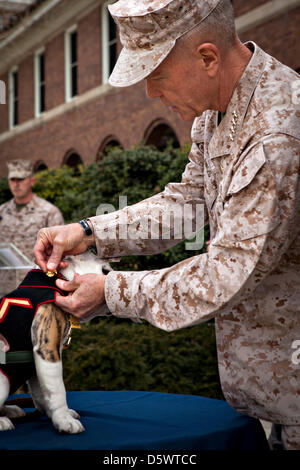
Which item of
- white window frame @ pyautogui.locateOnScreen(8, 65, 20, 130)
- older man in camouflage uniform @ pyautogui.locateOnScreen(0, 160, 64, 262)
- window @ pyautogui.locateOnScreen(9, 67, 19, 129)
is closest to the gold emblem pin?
older man in camouflage uniform @ pyautogui.locateOnScreen(0, 160, 64, 262)

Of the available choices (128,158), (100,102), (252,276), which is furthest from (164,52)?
(100,102)

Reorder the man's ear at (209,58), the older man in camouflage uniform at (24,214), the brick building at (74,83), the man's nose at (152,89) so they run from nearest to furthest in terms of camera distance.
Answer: the man's ear at (209,58) → the man's nose at (152,89) → the older man in camouflage uniform at (24,214) → the brick building at (74,83)

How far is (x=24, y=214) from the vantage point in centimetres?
741

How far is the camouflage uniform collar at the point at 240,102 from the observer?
1.93 meters

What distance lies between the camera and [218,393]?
524cm

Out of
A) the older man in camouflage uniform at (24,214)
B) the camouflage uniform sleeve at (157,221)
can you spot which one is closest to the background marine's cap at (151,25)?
the camouflage uniform sleeve at (157,221)

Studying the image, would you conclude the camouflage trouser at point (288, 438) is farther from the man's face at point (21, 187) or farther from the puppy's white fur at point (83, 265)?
the man's face at point (21, 187)

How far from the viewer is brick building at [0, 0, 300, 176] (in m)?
12.0

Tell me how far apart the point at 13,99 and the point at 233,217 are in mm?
23038

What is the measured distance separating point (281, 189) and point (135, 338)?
3.89m

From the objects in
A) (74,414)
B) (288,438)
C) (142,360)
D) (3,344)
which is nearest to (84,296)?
(3,344)

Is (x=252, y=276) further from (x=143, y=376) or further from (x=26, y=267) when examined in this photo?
(x=26, y=267)

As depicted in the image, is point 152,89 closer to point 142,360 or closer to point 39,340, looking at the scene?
point 39,340

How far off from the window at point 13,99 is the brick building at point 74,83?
4 cm
